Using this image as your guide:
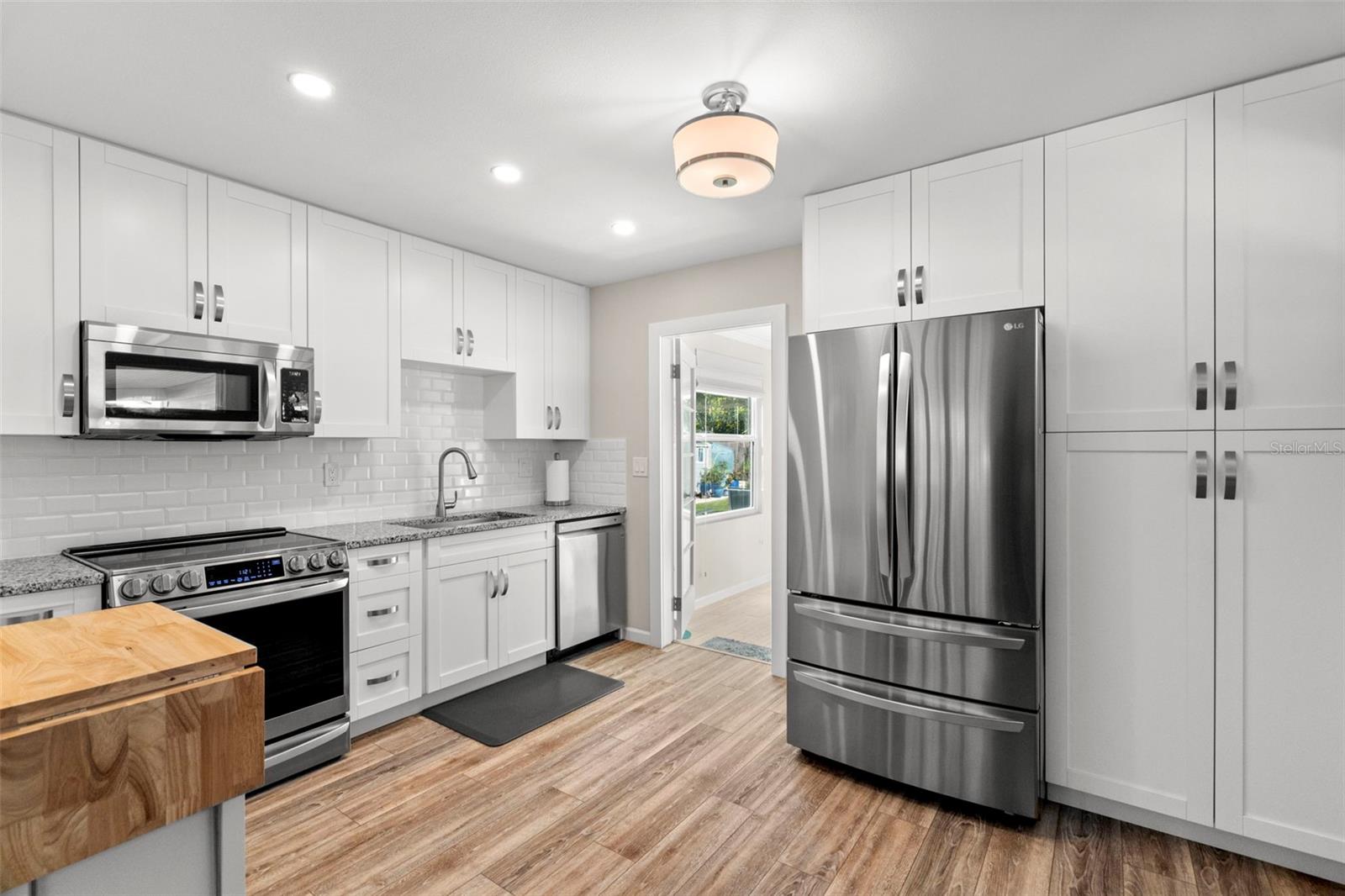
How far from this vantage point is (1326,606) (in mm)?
2014

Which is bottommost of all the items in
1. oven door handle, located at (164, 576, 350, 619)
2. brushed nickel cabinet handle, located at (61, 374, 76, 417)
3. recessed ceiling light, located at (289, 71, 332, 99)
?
oven door handle, located at (164, 576, 350, 619)

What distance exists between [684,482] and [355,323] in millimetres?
2308

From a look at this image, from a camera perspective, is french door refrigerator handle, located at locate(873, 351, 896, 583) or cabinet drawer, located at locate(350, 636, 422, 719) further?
cabinet drawer, located at locate(350, 636, 422, 719)

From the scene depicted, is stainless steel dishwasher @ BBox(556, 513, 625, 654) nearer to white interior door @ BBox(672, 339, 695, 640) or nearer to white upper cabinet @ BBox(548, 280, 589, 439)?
white interior door @ BBox(672, 339, 695, 640)

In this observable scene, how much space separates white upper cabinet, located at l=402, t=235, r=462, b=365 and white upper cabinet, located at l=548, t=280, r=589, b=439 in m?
0.78

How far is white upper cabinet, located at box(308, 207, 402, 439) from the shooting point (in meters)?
3.16

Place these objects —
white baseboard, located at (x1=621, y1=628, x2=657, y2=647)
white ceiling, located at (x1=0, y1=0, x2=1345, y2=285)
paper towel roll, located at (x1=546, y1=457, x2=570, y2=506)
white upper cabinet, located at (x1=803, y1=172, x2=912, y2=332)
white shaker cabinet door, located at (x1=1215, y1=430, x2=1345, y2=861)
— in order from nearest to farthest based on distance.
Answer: white ceiling, located at (x1=0, y1=0, x2=1345, y2=285), white shaker cabinet door, located at (x1=1215, y1=430, x2=1345, y2=861), white upper cabinet, located at (x1=803, y1=172, x2=912, y2=332), white baseboard, located at (x1=621, y1=628, x2=657, y2=647), paper towel roll, located at (x1=546, y1=457, x2=570, y2=506)

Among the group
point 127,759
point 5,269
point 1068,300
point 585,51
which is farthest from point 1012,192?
point 5,269

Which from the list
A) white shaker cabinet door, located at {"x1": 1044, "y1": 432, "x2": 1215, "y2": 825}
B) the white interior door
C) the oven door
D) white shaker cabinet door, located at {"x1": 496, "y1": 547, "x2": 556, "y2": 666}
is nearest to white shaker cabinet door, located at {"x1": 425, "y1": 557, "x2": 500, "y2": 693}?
white shaker cabinet door, located at {"x1": 496, "y1": 547, "x2": 556, "y2": 666}

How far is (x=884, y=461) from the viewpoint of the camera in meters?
2.56

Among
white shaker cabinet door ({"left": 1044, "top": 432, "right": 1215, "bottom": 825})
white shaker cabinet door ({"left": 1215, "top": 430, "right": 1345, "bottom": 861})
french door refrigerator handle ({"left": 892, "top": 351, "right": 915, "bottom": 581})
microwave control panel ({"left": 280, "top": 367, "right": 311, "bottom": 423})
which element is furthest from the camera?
microwave control panel ({"left": 280, "top": 367, "right": 311, "bottom": 423})

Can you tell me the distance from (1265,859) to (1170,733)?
45 cm

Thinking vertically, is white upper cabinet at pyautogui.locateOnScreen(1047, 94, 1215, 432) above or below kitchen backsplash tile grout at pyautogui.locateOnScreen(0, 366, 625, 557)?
above

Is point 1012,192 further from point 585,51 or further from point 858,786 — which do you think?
point 858,786
